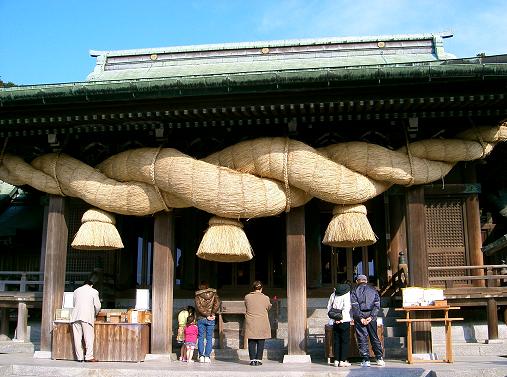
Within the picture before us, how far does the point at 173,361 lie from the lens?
33.8ft

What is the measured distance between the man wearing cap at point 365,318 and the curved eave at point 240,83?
324cm

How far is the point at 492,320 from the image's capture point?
36.9 ft

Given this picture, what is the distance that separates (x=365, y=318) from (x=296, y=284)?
1.51 meters

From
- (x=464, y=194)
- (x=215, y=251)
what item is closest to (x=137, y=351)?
(x=215, y=251)

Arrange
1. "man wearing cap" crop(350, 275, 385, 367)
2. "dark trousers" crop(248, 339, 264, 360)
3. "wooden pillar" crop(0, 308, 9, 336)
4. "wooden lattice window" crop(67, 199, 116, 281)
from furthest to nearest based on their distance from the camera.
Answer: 1. "wooden lattice window" crop(67, 199, 116, 281)
2. "wooden pillar" crop(0, 308, 9, 336)
3. "dark trousers" crop(248, 339, 264, 360)
4. "man wearing cap" crop(350, 275, 385, 367)

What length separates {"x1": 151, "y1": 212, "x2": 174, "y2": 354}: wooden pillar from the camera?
10528mm

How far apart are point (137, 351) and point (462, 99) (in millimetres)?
6894

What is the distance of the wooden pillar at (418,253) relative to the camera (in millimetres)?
9979

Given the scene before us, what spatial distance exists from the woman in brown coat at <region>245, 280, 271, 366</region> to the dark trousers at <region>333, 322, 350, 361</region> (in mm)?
1104

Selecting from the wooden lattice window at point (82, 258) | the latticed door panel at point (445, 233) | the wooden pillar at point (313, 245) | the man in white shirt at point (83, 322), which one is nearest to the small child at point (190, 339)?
the man in white shirt at point (83, 322)

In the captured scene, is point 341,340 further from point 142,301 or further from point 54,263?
point 54,263

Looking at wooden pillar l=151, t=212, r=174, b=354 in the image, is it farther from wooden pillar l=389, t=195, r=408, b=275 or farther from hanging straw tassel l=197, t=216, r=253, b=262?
wooden pillar l=389, t=195, r=408, b=275

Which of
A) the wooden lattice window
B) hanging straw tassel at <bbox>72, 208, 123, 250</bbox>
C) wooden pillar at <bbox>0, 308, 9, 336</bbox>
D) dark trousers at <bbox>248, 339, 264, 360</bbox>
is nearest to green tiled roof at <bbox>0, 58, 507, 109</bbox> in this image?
hanging straw tassel at <bbox>72, 208, 123, 250</bbox>

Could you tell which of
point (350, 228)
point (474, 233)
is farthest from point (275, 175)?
point (474, 233)
